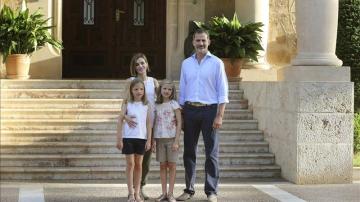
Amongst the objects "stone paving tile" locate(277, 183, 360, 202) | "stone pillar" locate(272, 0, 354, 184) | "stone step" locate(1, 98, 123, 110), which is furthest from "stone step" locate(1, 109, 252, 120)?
"stone paving tile" locate(277, 183, 360, 202)

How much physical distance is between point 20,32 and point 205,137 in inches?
234

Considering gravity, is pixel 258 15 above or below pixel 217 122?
above

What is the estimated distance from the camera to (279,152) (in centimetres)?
1025

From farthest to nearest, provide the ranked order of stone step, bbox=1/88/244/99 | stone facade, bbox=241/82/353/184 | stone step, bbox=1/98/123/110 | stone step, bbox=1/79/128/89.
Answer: stone step, bbox=1/79/128/89, stone step, bbox=1/88/244/99, stone step, bbox=1/98/123/110, stone facade, bbox=241/82/353/184

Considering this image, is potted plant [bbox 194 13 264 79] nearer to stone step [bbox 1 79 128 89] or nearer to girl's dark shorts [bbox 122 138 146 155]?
stone step [bbox 1 79 128 89]

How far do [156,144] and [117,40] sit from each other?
8.36 metres

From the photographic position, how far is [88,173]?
9.81m

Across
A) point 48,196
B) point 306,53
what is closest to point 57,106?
point 48,196

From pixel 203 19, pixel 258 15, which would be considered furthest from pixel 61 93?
pixel 258 15

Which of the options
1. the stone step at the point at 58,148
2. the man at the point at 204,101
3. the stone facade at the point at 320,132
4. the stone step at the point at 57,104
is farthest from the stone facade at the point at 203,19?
the man at the point at 204,101

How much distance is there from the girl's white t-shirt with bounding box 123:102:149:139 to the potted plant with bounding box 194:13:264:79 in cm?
600

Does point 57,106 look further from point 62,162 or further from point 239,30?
point 239,30

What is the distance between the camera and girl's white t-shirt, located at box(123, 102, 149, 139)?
301 inches

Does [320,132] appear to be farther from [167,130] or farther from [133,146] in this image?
[133,146]
